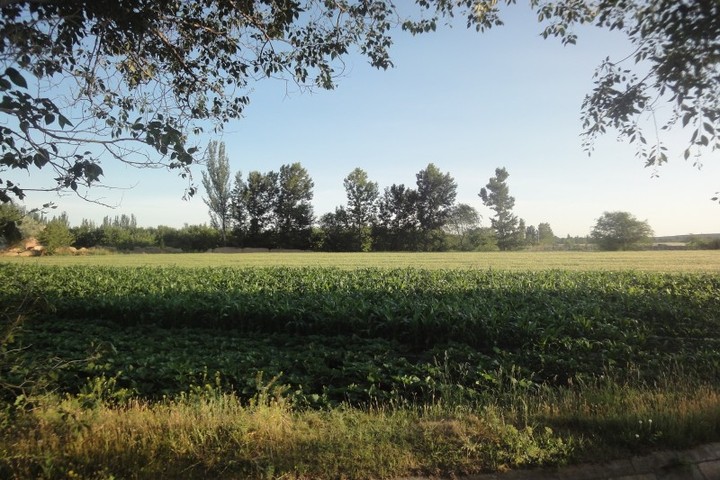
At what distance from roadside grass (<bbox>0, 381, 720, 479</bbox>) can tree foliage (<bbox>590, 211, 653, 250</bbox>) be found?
4447 cm

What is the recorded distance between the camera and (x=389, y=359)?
6.35m

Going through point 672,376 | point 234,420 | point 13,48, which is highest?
point 13,48

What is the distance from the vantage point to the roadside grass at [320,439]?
2842 millimetres

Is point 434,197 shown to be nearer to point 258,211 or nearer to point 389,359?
point 258,211

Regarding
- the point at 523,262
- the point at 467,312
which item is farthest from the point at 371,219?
the point at 467,312

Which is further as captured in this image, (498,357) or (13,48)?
(498,357)

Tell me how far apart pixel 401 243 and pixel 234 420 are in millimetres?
53554

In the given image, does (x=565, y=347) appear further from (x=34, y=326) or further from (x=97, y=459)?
(x=34, y=326)

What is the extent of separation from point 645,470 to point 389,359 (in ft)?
12.2

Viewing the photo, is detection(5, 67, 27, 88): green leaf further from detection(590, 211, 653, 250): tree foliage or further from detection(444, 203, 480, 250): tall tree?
detection(444, 203, 480, 250): tall tree

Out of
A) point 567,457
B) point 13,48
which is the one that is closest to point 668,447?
point 567,457

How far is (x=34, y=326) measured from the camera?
31.0 feet

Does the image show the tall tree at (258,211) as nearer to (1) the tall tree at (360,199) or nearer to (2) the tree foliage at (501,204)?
(1) the tall tree at (360,199)

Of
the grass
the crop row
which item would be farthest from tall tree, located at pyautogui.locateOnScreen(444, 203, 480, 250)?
the crop row
